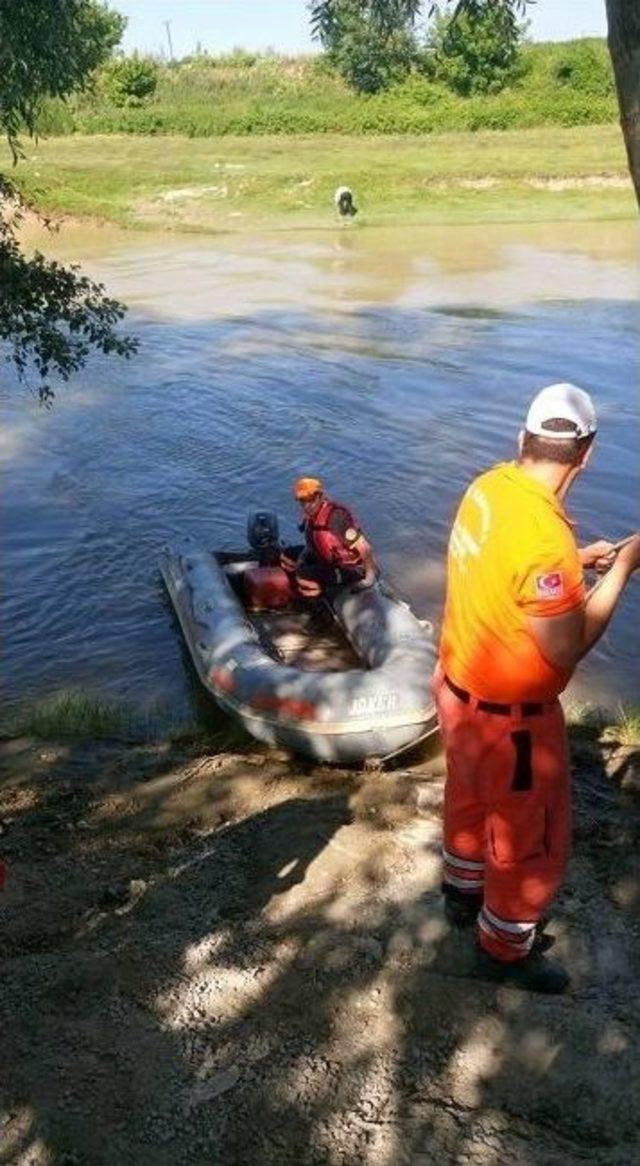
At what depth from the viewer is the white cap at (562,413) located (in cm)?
353

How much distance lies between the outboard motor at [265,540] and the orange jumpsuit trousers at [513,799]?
6.34 meters

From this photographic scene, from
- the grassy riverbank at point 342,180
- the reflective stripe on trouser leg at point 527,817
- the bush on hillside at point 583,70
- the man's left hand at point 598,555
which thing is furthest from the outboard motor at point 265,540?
the bush on hillside at point 583,70

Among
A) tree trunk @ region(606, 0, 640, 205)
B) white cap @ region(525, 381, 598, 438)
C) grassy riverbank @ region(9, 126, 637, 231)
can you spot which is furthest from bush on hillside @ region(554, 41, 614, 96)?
white cap @ region(525, 381, 598, 438)

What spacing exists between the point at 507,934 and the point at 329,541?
549 centimetres

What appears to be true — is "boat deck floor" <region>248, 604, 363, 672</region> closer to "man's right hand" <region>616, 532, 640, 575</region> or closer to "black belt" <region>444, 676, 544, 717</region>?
"black belt" <region>444, 676, 544, 717</region>

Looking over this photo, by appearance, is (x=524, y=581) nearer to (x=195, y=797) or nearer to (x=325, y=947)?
(x=325, y=947)

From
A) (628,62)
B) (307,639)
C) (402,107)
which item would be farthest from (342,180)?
(628,62)

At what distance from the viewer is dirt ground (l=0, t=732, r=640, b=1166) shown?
3.49m

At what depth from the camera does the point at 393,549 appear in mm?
12039

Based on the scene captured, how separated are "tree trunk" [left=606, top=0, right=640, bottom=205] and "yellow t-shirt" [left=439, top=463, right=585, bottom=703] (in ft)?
3.76

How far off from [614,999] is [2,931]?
2.43 metres

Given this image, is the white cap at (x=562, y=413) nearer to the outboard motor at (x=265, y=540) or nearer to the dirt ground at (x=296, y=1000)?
the dirt ground at (x=296, y=1000)

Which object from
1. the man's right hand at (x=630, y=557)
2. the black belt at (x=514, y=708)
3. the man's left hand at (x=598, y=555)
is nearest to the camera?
the man's right hand at (x=630, y=557)

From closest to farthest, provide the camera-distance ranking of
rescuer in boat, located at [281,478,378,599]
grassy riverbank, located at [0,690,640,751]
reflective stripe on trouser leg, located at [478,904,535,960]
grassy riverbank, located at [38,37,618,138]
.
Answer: reflective stripe on trouser leg, located at [478,904,535,960] < grassy riverbank, located at [0,690,640,751] < rescuer in boat, located at [281,478,378,599] < grassy riverbank, located at [38,37,618,138]
